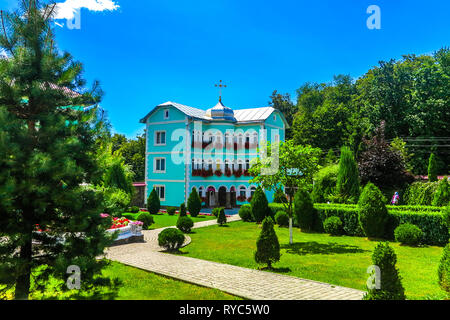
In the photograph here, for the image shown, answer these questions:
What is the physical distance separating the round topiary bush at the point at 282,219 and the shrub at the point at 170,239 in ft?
29.8

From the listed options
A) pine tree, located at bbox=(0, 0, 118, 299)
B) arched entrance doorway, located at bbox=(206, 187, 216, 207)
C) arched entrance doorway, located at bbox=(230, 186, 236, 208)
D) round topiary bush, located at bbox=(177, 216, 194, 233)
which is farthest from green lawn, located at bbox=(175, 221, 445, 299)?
arched entrance doorway, located at bbox=(230, 186, 236, 208)

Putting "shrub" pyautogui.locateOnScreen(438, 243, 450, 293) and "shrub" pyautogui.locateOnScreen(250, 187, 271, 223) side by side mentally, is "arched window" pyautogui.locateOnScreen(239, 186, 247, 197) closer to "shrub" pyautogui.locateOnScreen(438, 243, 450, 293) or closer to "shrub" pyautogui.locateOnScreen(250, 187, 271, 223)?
"shrub" pyautogui.locateOnScreen(250, 187, 271, 223)

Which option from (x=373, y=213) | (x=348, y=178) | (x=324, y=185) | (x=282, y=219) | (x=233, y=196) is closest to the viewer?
(x=373, y=213)

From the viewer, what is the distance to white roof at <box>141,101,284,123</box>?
31.8 meters

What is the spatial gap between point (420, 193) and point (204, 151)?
19018 mm

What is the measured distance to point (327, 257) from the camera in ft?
39.0

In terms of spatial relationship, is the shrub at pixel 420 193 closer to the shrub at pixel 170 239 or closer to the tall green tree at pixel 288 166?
the tall green tree at pixel 288 166

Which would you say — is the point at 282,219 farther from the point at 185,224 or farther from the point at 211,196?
the point at 211,196

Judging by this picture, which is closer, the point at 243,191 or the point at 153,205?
the point at 153,205

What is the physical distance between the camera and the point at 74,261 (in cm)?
602

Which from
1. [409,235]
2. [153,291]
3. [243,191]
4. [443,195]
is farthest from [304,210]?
[243,191]

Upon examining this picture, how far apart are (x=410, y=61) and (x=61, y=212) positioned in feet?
176

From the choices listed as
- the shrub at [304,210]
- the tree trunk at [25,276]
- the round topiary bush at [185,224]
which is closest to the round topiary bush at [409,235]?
the shrub at [304,210]
